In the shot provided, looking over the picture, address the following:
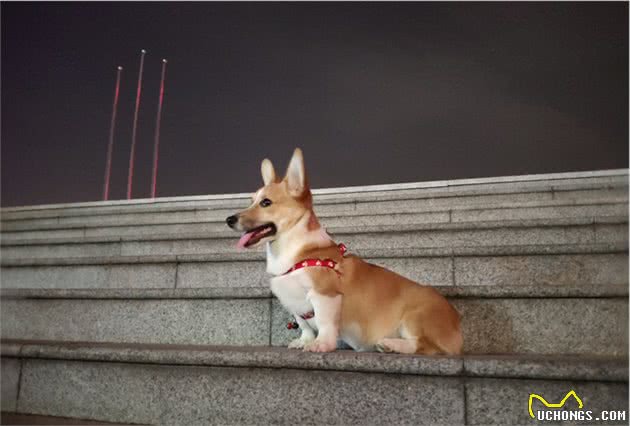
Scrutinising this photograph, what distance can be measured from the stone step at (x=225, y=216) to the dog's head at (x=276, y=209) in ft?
6.31

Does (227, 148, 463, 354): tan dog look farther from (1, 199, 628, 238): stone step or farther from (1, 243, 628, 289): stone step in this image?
(1, 199, 628, 238): stone step

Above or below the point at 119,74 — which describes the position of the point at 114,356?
below

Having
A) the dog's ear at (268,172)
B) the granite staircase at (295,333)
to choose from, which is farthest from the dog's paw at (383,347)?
the dog's ear at (268,172)

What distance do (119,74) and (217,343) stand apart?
9.17 m

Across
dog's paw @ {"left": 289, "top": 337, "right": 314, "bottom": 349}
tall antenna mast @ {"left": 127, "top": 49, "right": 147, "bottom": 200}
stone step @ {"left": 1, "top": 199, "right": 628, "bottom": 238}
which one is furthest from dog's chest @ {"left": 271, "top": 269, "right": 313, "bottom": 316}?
tall antenna mast @ {"left": 127, "top": 49, "right": 147, "bottom": 200}

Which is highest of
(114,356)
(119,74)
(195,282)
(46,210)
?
(119,74)

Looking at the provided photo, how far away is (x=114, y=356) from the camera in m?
1.95

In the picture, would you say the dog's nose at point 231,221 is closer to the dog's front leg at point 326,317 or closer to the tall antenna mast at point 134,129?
the dog's front leg at point 326,317

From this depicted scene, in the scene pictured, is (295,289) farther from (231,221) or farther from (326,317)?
(231,221)

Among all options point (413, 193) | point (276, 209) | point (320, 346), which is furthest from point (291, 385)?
point (413, 193)

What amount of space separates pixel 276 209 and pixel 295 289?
362 mm

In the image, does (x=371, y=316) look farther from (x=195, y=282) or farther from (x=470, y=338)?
(x=195, y=282)

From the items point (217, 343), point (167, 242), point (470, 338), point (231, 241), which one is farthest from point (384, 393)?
point (167, 242)

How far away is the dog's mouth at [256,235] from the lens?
2012 mm
